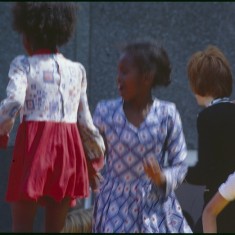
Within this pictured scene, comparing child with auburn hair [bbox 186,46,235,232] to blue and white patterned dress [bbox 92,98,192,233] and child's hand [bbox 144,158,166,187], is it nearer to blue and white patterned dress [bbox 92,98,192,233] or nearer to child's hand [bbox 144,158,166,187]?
blue and white patterned dress [bbox 92,98,192,233]

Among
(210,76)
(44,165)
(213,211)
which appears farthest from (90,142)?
(210,76)

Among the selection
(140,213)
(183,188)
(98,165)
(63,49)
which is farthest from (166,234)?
(63,49)

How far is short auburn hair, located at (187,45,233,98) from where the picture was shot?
5.71m

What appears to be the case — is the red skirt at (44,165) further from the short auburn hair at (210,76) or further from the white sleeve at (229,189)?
the short auburn hair at (210,76)

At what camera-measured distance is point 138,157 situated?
4926mm

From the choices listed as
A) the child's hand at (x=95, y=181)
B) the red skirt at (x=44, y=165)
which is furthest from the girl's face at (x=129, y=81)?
the child's hand at (x=95, y=181)

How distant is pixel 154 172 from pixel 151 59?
0.62 meters

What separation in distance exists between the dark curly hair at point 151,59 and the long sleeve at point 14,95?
544mm

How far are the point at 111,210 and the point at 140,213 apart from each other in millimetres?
138

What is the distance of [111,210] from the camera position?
491cm

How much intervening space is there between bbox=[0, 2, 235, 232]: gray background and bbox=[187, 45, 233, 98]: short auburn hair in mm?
2331

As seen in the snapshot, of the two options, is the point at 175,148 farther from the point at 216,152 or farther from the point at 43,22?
the point at 43,22

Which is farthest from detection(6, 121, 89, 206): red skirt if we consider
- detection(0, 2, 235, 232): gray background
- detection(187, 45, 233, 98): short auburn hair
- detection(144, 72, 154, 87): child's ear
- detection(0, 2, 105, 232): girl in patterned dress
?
detection(0, 2, 235, 232): gray background

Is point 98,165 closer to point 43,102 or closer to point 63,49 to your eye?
point 43,102
